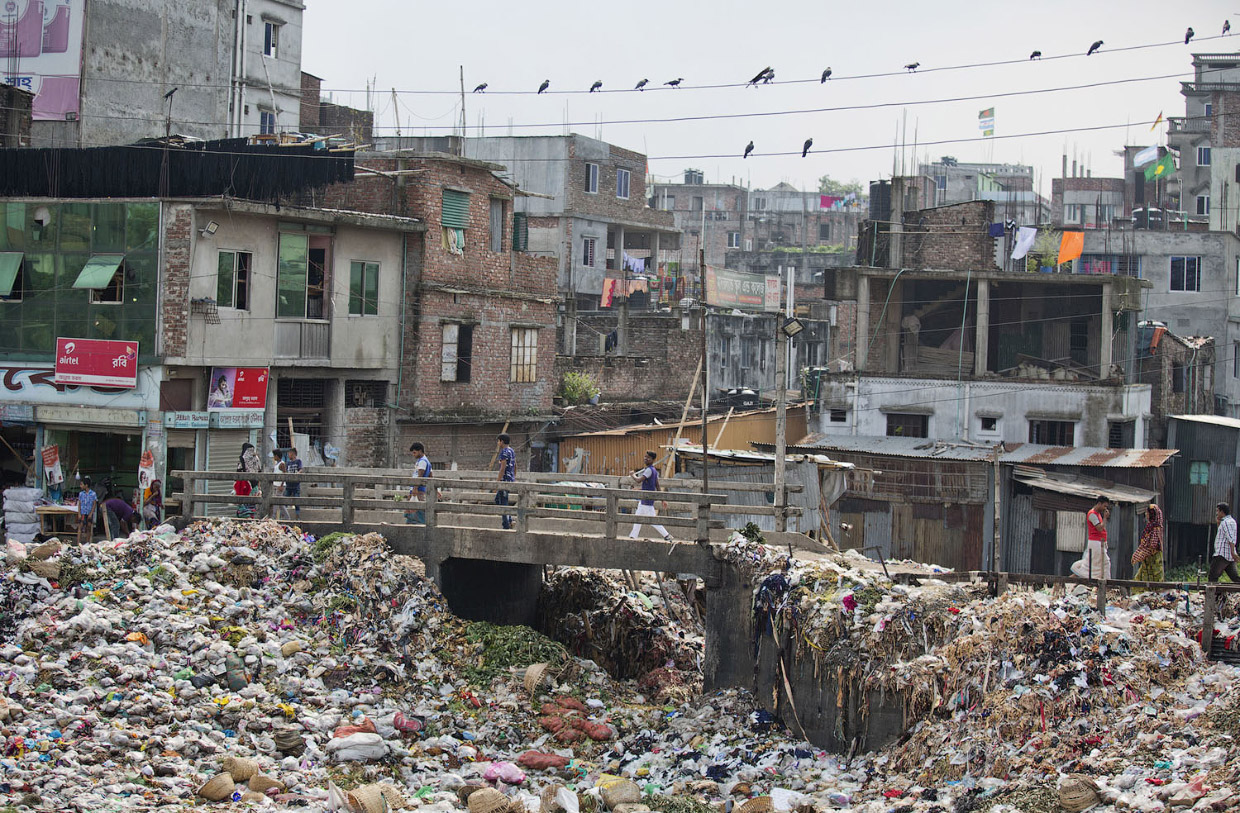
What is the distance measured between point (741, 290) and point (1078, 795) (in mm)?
40492

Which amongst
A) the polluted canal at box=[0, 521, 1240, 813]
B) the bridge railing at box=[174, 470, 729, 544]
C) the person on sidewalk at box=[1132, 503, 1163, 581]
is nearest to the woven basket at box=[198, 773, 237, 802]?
the polluted canal at box=[0, 521, 1240, 813]

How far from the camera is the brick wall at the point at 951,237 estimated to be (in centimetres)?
3872

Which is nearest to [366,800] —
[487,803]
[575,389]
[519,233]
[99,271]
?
[487,803]

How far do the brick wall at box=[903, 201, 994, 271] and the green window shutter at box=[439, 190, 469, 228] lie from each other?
14.9 meters

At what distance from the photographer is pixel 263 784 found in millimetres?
14195

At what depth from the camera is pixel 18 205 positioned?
26.0m

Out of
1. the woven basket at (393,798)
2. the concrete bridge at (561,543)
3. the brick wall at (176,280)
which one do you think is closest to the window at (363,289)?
the brick wall at (176,280)

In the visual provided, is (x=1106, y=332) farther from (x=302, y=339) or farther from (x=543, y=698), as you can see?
(x=543, y=698)

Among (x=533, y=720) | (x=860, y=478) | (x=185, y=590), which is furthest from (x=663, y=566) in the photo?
(x=860, y=478)

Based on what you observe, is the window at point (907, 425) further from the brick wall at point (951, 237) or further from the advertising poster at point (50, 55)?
the advertising poster at point (50, 55)

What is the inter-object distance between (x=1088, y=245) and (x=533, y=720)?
39.7 metres

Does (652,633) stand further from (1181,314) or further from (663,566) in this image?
(1181,314)

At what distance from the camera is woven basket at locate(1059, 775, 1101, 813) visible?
1176cm

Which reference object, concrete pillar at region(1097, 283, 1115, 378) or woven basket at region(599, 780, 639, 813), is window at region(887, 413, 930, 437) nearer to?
concrete pillar at region(1097, 283, 1115, 378)
